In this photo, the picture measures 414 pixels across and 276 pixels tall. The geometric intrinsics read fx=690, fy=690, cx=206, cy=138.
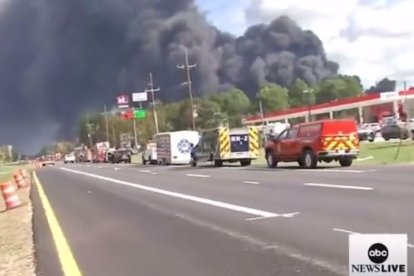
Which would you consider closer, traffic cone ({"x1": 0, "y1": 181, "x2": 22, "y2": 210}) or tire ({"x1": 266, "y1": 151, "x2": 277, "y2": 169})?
traffic cone ({"x1": 0, "y1": 181, "x2": 22, "y2": 210})

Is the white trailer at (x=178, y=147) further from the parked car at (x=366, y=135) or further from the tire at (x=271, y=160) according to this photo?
the tire at (x=271, y=160)

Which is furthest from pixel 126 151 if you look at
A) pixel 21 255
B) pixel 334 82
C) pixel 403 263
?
pixel 334 82

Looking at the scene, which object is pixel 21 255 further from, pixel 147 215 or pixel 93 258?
pixel 147 215

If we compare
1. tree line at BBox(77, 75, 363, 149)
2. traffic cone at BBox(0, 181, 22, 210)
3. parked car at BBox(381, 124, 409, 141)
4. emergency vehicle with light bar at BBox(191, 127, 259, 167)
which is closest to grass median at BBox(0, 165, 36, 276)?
traffic cone at BBox(0, 181, 22, 210)

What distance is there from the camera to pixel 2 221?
17.8 metres

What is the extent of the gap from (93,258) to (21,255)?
1889mm

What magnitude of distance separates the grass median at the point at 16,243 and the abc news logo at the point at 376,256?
6.98m

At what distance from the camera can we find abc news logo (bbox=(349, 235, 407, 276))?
125 inches

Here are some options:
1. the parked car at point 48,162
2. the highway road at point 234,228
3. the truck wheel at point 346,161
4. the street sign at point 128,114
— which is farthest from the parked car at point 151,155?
the street sign at point 128,114

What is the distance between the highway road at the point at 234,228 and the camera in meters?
8.59

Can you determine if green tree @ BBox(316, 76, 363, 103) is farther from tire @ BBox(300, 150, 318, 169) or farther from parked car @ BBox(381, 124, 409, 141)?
tire @ BBox(300, 150, 318, 169)

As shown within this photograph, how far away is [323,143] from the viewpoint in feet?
97.4

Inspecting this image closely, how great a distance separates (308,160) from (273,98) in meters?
125

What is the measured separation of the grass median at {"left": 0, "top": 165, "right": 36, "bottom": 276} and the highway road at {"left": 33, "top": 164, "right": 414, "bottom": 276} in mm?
221
